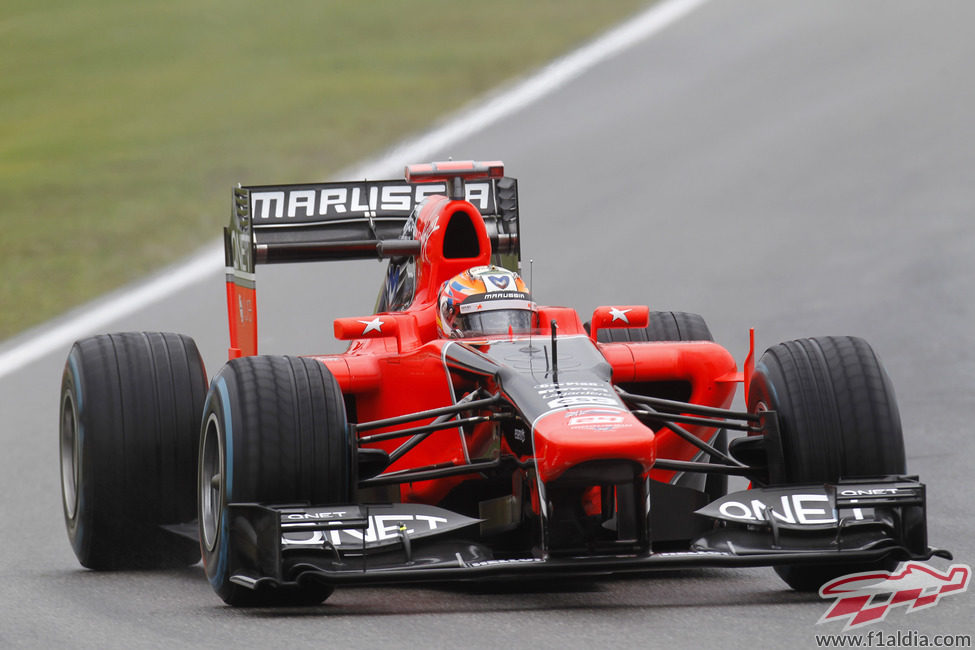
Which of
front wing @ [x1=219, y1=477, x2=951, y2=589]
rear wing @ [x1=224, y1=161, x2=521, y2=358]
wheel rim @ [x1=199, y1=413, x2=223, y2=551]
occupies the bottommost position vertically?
front wing @ [x1=219, y1=477, x2=951, y2=589]

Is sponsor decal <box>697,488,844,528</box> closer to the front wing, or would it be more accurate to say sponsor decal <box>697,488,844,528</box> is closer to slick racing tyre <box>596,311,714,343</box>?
the front wing

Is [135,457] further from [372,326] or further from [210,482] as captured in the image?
[372,326]

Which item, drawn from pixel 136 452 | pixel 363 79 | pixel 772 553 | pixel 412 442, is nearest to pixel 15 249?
pixel 363 79

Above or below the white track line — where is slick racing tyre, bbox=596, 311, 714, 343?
below

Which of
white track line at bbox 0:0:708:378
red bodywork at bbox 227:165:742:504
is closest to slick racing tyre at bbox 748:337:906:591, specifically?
red bodywork at bbox 227:165:742:504

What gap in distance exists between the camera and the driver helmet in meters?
9.60

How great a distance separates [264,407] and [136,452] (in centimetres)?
185

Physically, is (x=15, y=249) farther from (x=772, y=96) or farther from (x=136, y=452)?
(x=136, y=452)

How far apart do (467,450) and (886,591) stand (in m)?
2.20

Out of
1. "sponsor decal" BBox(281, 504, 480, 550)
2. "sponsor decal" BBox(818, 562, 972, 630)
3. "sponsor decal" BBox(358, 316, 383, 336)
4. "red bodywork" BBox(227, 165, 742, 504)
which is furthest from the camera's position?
"sponsor decal" BBox(358, 316, 383, 336)

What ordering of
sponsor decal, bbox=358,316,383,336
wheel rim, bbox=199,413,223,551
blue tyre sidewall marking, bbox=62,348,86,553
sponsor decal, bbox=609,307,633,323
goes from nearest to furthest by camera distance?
wheel rim, bbox=199,413,223,551, sponsor decal, bbox=358,316,383,336, sponsor decal, bbox=609,307,633,323, blue tyre sidewall marking, bbox=62,348,86,553

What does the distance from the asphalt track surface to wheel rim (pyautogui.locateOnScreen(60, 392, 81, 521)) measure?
1.17 ft

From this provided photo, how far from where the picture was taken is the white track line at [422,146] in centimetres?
1769

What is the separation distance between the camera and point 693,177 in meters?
22.5
